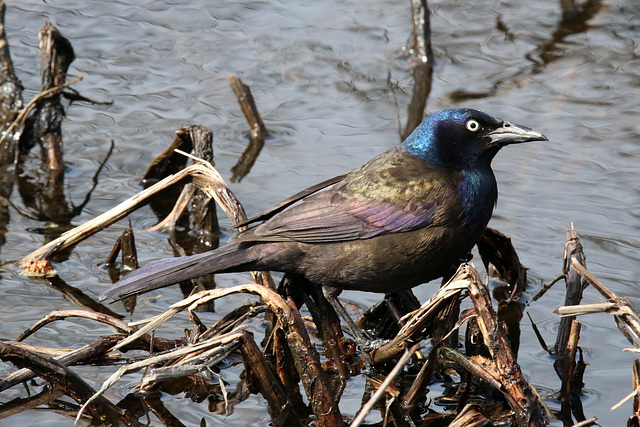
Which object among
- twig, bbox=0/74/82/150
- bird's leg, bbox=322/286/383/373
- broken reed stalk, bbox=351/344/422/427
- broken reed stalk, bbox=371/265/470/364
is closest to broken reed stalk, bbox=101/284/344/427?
broken reed stalk, bbox=371/265/470/364

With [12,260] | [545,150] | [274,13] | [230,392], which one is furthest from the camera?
[274,13]

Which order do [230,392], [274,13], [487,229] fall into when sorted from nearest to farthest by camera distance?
1. [230,392]
2. [487,229]
3. [274,13]

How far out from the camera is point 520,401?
3.87m

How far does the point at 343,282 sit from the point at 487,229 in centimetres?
87

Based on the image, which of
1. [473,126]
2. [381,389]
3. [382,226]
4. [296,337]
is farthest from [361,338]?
[381,389]

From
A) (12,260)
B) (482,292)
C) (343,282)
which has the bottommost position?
(12,260)

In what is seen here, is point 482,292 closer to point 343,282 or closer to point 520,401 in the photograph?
point 520,401

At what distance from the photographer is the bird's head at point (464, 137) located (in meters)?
4.86

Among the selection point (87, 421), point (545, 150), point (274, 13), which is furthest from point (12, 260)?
point (274, 13)

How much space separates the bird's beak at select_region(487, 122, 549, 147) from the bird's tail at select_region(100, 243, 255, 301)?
4.63 ft

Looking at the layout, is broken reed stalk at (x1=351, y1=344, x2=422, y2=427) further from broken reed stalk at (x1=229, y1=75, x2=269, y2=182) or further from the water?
broken reed stalk at (x1=229, y1=75, x2=269, y2=182)

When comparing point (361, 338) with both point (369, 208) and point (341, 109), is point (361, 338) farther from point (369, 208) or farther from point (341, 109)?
point (341, 109)

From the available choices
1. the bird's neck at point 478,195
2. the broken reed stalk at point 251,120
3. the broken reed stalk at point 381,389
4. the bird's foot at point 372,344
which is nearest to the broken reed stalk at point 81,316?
the bird's foot at point 372,344

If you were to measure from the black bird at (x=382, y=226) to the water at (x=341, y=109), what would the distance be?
24.8 inches
